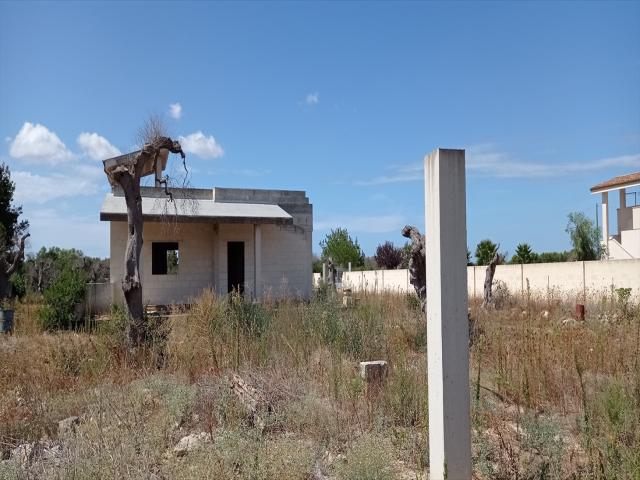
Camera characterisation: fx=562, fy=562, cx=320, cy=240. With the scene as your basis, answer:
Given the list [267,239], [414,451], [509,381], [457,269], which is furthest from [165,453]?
[267,239]

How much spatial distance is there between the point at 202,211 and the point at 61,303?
18.0 feet

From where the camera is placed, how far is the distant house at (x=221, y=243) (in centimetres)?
1731

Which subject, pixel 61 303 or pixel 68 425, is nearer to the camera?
pixel 68 425

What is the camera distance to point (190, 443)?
4.42 meters

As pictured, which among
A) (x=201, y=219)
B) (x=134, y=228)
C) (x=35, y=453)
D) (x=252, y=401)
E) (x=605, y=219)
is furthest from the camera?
(x=605, y=219)

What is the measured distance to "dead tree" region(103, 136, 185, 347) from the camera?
8.08m

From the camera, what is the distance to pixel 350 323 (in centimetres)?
773

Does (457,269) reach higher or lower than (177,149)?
lower

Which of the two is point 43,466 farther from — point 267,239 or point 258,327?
point 267,239

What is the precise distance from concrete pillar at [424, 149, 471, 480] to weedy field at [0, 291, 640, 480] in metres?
0.56

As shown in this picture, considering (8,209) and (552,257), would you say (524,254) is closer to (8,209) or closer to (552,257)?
(552,257)

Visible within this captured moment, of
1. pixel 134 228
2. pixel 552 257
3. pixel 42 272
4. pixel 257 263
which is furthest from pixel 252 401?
pixel 552 257

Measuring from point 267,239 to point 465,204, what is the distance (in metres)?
16.4

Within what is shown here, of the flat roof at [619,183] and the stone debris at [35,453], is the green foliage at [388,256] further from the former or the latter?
the stone debris at [35,453]
